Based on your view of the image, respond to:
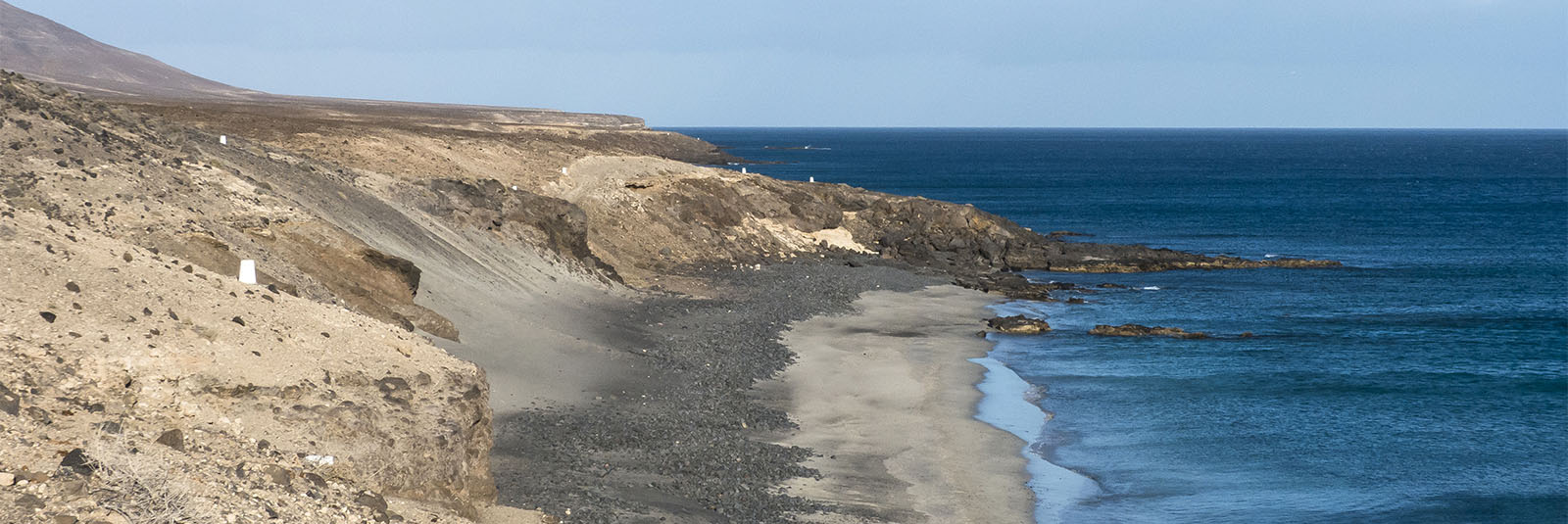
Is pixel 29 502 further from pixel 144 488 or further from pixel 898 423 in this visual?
pixel 898 423

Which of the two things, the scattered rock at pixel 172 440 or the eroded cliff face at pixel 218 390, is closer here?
the eroded cliff face at pixel 218 390

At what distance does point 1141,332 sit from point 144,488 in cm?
3363

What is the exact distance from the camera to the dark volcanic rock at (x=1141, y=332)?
1585 inches

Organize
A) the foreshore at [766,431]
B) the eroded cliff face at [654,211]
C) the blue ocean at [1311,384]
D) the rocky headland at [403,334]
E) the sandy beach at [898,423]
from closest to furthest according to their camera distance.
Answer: the rocky headland at [403,334] < the foreshore at [766,431] < the sandy beach at [898,423] < the blue ocean at [1311,384] < the eroded cliff face at [654,211]

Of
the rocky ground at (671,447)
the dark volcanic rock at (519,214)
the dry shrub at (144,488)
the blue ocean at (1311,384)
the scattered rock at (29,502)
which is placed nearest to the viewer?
the scattered rock at (29,502)

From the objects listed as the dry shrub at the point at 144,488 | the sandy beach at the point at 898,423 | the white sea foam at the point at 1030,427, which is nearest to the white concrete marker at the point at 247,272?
the dry shrub at the point at 144,488

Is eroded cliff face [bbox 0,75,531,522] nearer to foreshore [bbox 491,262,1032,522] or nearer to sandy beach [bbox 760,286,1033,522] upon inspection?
foreshore [bbox 491,262,1032,522]

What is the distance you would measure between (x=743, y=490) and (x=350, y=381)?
7.28m

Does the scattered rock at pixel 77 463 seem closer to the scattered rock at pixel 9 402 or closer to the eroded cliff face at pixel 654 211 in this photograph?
the scattered rock at pixel 9 402

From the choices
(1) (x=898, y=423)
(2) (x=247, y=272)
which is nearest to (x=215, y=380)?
(2) (x=247, y=272)

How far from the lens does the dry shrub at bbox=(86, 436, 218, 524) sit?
10250 mm

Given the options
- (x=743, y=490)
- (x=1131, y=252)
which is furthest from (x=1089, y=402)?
(x=1131, y=252)

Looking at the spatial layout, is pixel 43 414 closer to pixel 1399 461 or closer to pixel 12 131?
pixel 12 131

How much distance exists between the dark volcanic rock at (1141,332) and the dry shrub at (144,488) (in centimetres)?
3261
